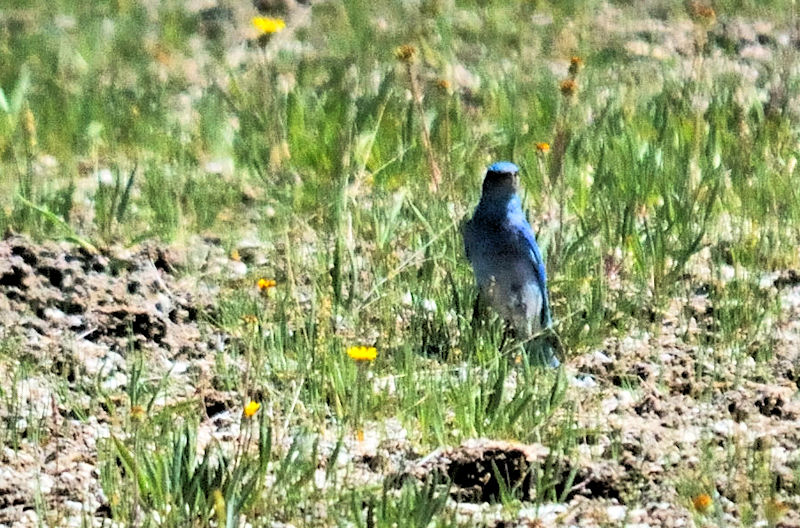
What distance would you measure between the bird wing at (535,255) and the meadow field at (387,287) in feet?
0.31

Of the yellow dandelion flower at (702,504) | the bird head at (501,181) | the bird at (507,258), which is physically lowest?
the yellow dandelion flower at (702,504)

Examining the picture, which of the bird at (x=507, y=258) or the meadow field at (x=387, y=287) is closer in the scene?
the meadow field at (x=387, y=287)

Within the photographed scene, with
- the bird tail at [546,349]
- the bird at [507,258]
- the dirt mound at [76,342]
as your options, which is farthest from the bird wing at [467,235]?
the dirt mound at [76,342]

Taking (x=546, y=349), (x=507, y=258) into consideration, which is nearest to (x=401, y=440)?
(x=546, y=349)

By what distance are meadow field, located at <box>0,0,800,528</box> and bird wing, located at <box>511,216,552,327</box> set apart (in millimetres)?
93

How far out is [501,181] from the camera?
15.9 ft

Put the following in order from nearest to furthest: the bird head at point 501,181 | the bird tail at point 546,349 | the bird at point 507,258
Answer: the bird tail at point 546,349 → the bird at point 507,258 → the bird head at point 501,181

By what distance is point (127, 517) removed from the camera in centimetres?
339

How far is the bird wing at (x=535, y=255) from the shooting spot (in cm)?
474

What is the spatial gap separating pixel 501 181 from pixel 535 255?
0.25m

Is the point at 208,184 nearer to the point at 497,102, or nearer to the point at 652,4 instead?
the point at 497,102

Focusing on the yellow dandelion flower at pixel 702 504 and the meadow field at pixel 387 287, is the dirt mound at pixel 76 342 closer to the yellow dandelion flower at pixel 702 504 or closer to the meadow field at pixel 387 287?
the meadow field at pixel 387 287

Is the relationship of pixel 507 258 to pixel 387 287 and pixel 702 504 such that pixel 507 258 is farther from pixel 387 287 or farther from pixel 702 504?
pixel 702 504

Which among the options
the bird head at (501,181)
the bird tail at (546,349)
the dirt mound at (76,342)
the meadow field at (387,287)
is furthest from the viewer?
the bird head at (501,181)
